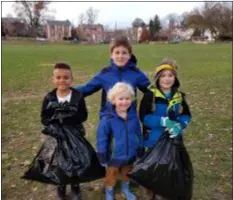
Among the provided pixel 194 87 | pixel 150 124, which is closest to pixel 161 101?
pixel 150 124

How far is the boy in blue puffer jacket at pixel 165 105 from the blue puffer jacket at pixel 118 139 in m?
0.14

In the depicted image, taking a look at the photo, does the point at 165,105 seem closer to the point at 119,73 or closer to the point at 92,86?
the point at 119,73

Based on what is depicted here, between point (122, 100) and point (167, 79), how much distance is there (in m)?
0.45

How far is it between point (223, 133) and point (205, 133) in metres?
0.32

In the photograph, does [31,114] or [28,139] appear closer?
[28,139]

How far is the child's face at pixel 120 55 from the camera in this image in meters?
3.58

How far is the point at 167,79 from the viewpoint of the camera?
3.50 m

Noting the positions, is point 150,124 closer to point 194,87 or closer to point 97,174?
point 97,174

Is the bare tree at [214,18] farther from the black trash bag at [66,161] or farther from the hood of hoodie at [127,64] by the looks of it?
the black trash bag at [66,161]

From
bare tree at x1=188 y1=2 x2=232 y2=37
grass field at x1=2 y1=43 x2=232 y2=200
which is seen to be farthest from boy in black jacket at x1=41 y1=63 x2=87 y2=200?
bare tree at x1=188 y1=2 x2=232 y2=37

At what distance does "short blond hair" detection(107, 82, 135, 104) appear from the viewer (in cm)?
348

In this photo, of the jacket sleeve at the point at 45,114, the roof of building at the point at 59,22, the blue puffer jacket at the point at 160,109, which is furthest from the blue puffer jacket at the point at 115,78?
the roof of building at the point at 59,22

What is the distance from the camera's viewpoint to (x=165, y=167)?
3369 mm

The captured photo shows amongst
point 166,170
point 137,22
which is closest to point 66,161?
point 166,170
